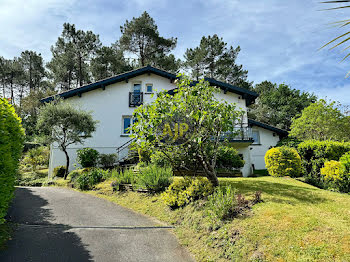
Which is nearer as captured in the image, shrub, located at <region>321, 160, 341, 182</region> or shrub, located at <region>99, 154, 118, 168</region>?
shrub, located at <region>321, 160, 341, 182</region>

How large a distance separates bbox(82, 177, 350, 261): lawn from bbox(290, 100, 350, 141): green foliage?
49.9 ft

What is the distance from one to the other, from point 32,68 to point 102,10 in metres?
41.3

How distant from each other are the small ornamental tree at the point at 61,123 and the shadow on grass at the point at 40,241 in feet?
24.3

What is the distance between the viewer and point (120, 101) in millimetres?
18453

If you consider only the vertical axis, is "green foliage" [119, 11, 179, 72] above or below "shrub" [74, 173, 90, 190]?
above

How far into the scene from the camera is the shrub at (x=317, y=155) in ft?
32.1

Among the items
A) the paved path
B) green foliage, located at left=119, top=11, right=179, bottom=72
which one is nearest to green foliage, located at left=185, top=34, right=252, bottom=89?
green foliage, located at left=119, top=11, right=179, bottom=72

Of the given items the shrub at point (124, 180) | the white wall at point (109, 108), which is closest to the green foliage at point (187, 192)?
the shrub at point (124, 180)

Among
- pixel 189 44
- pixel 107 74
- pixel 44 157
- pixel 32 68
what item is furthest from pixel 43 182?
pixel 32 68

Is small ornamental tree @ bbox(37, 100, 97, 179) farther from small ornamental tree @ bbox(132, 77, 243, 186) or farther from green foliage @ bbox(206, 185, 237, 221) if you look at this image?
green foliage @ bbox(206, 185, 237, 221)

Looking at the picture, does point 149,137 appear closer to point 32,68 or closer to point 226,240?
point 226,240

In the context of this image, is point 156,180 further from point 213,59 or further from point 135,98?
point 213,59

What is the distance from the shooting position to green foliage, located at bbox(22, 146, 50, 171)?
1942 centimetres
